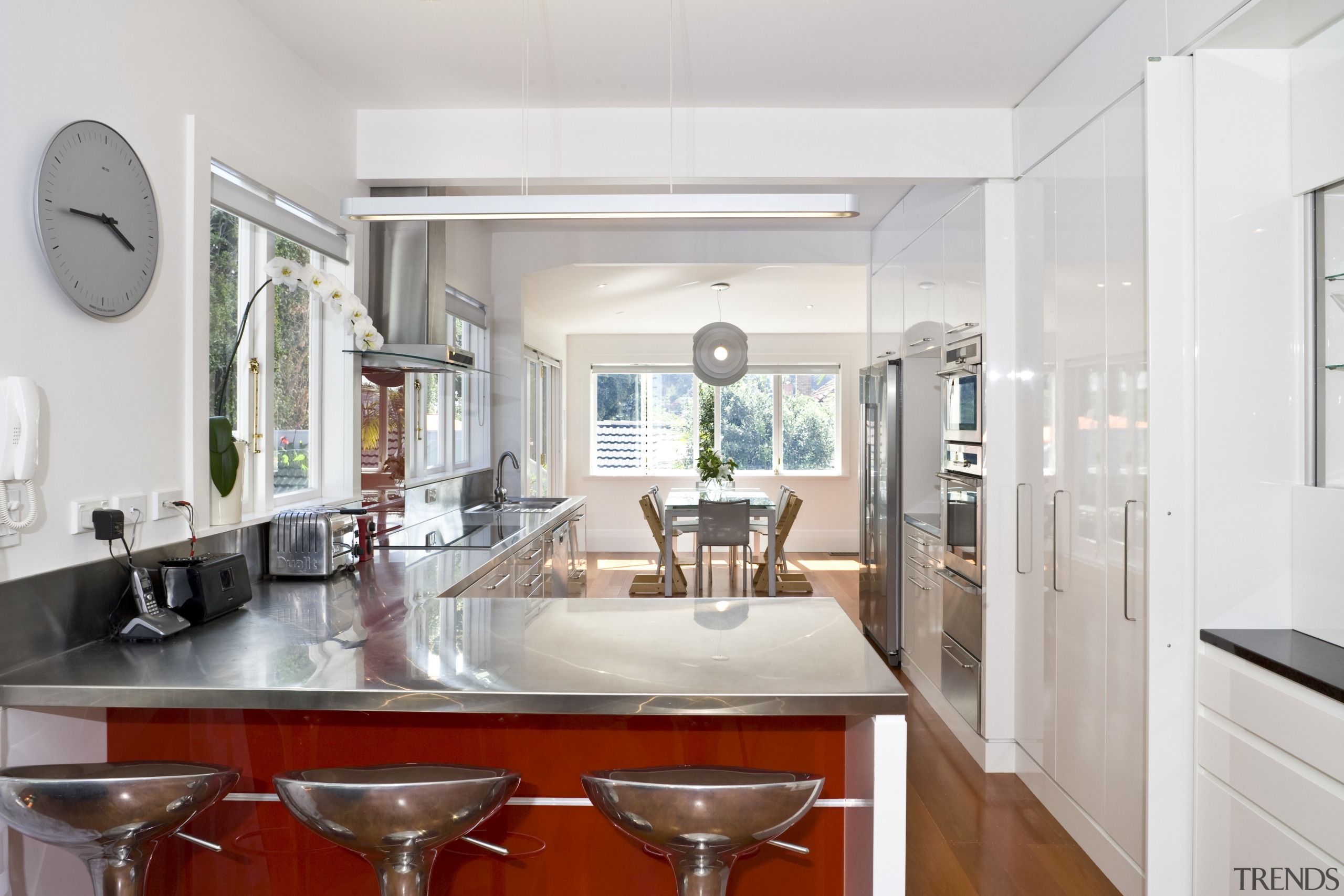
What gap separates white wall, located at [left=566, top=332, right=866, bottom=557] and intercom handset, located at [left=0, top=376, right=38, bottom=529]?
26.4ft

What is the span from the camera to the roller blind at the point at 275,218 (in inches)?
100

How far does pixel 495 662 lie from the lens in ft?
5.75

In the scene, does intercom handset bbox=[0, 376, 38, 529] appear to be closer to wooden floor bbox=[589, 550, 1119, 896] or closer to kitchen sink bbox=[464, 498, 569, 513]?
wooden floor bbox=[589, 550, 1119, 896]

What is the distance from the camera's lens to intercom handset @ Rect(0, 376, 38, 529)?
65.7 inches

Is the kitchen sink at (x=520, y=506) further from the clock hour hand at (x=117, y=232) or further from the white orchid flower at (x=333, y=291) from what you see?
the clock hour hand at (x=117, y=232)

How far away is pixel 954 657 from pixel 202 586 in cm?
318

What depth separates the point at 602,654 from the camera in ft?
5.95

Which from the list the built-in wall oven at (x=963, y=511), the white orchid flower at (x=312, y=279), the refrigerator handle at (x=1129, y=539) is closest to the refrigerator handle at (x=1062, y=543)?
the refrigerator handle at (x=1129, y=539)

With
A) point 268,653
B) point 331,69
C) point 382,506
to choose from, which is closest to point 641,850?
point 268,653

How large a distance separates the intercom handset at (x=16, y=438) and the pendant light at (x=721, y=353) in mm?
5502

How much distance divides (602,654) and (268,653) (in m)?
0.74

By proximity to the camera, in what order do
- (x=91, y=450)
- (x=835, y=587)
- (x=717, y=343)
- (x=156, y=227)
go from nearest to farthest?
1. (x=91, y=450)
2. (x=156, y=227)
3. (x=717, y=343)
4. (x=835, y=587)

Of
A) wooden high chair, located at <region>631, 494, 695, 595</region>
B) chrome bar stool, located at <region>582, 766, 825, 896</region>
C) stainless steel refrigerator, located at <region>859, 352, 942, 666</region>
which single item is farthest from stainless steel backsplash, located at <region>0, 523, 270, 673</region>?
wooden high chair, located at <region>631, 494, 695, 595</region>

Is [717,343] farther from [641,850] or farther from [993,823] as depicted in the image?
[641,850]
